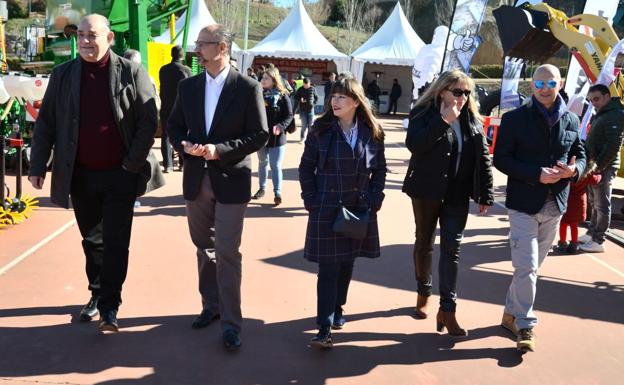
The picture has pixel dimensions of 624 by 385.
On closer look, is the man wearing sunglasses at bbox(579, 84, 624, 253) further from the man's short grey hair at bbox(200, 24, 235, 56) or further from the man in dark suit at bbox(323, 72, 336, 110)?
the man's short grey hair at bbox(200, 24, 235, 56)

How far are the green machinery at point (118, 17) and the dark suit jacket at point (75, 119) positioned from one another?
698 centimetres

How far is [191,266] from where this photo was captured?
5.41 meters

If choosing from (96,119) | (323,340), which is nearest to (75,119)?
(96,119)

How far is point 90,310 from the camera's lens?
4.19 metres

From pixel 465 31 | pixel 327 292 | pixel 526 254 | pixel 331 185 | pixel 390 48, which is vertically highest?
pixel 465 31

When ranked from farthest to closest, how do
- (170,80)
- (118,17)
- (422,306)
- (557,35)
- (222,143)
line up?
(118,17), (557,35), (170,80), (422,306), (222,143)

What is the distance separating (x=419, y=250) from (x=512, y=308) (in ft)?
2.45

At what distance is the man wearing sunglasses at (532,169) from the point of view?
4.02 meters

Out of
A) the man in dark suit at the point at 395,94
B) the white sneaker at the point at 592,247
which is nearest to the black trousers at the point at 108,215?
the white sneaker at the point at 592,247

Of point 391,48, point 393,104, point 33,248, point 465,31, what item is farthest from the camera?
point 393,104

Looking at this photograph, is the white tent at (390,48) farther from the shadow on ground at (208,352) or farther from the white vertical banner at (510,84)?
the shadow on ground at (208,352)

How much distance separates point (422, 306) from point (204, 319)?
1605 mm

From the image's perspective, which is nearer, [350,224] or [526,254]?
[350,224]

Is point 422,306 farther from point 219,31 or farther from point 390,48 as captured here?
point 390,48
